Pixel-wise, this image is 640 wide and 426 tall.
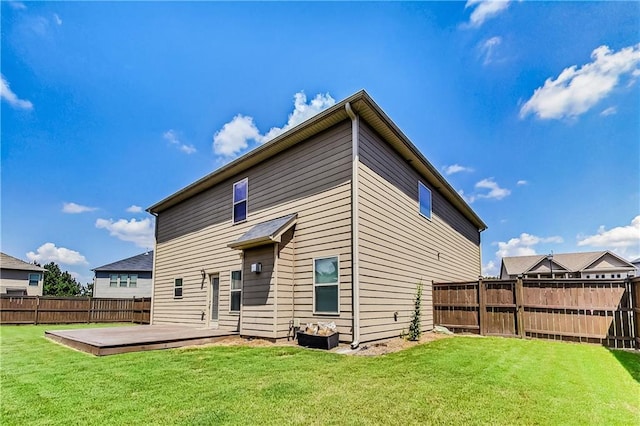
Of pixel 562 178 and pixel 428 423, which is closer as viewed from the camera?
pixel 428 423

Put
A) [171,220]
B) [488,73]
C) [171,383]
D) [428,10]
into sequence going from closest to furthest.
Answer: [171,383] → [428,10] → [488,73] → [171,220]

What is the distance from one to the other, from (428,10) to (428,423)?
32.7 feet

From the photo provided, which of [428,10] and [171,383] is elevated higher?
[428,10]

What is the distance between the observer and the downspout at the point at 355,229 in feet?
23.4

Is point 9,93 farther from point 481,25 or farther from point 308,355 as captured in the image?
point 481,25

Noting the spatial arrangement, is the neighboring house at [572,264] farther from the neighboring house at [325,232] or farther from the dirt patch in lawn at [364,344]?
the dirt patch in lawn at [364,344]

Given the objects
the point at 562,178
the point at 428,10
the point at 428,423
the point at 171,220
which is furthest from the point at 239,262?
the point at 562,178

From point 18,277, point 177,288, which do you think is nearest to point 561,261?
point 177,288

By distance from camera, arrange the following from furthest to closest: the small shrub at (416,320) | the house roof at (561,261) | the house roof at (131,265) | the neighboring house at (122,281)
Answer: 1. the house roof at (561,261)
2. the house roof at (131,265)
3. the neighboring house at (122,281)
4. the small shrub at (416,320)

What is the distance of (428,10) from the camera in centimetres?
964

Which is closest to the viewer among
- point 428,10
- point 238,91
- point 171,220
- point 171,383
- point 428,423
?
point 428,423

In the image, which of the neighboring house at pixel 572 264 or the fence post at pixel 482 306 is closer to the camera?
the fence post at pixel 482 306

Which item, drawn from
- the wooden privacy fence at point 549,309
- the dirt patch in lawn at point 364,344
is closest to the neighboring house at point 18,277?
the dirt patch in lawn at point 364,344

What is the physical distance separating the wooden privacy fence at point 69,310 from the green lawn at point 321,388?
1147 centimetres
